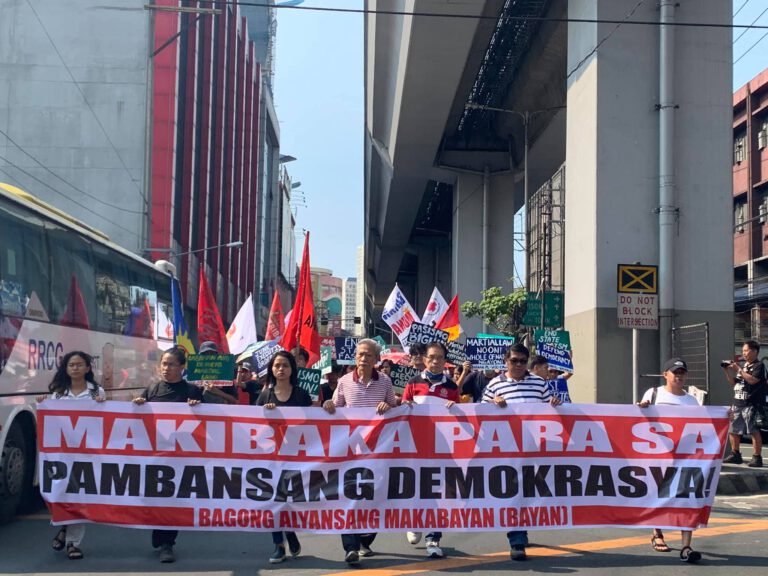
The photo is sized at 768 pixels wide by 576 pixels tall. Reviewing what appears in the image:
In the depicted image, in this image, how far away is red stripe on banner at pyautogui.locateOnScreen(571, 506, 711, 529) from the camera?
7.40 metres

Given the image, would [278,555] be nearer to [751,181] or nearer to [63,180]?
[63,180]

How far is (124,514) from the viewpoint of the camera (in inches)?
291

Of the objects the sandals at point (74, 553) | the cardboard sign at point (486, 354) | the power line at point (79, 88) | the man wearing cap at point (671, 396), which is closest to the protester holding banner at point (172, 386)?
the sandals at point (74, 553)

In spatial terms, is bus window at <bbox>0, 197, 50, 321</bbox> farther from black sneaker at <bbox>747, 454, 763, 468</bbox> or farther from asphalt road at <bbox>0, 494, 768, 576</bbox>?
black sneaker at <bbox>747, 454, 763, 468</bbox>

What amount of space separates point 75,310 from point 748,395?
8557mm

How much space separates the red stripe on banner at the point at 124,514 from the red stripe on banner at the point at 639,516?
3021 mm

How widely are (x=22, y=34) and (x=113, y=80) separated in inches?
183

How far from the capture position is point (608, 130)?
1451 centimetres

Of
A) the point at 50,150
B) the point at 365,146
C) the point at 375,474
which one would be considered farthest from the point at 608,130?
the point at 50,150

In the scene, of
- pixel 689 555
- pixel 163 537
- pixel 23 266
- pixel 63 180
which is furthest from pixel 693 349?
pixel 63 180

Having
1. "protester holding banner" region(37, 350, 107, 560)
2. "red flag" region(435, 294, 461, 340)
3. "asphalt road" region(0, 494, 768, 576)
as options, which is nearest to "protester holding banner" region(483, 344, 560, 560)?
"asphalt road" region(0, 494, 768, 576)

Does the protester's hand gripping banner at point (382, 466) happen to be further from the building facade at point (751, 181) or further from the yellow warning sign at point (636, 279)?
the building facade at point (751, 181)

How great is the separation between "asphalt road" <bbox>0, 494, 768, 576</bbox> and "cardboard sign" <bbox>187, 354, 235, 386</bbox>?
13.2 ft

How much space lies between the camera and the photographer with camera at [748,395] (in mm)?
12381
